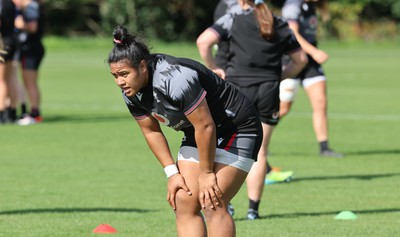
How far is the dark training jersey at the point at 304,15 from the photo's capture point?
491 inches

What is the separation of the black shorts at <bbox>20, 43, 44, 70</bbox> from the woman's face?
38.7 ft

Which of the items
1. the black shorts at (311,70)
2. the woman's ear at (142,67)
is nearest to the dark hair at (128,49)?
the woman's ear at (142,67)

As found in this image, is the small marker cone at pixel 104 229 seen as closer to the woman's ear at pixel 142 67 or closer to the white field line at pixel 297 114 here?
the woman's ear at pixel 142 67

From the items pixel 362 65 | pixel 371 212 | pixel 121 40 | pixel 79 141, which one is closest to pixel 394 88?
pixel 362 65

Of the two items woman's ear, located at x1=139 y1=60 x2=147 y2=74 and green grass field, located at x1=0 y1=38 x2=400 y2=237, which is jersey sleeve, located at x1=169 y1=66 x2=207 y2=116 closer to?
woman's ear, located at x1=139 y1=60 x2=147 y2=74

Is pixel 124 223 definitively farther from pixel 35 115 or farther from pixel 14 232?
pixel 35 115

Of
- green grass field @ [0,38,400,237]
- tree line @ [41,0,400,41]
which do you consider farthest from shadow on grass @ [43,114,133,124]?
tree line @ [41,0,400,41]

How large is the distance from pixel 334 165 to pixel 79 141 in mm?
4343

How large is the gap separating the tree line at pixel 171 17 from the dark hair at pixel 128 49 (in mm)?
42573

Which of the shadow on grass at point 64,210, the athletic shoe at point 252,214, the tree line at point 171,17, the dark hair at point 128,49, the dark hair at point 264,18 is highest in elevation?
the dark hair at point 128,49

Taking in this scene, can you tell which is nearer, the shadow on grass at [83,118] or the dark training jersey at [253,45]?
the dark training jersey at [253,45]

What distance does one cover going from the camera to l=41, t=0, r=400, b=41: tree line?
1945 inches

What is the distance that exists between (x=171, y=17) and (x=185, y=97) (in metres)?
45.3

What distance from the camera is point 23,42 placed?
1783 cm
